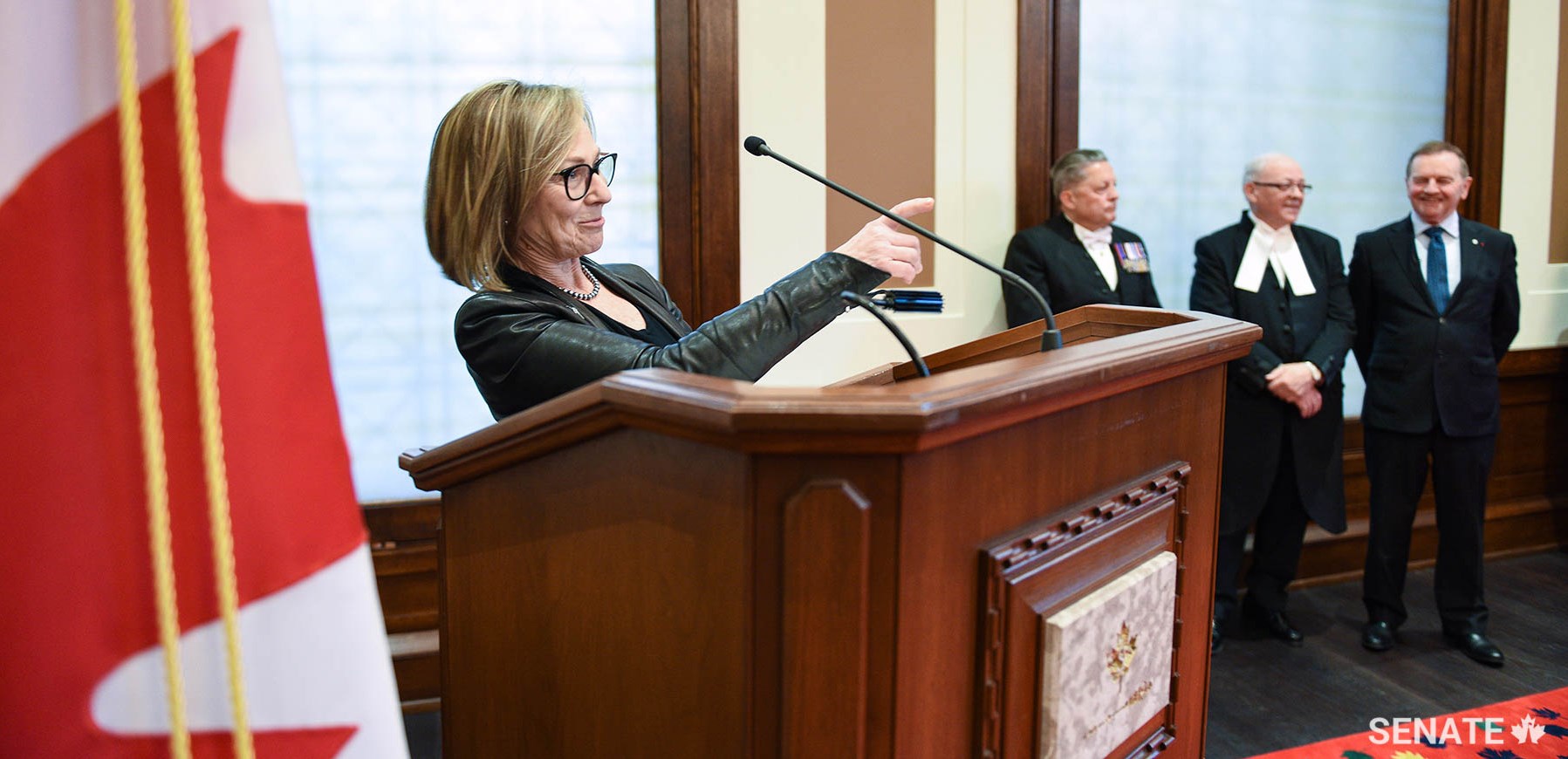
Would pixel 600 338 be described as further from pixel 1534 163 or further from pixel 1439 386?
pixel 1534 163

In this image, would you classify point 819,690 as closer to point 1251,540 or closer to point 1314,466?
point 1314,466

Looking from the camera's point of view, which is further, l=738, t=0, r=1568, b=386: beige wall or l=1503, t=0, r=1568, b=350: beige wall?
l=1503, t=0, r=1568, b=350: beige wall

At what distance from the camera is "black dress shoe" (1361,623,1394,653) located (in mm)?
3609

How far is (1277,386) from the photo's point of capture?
3594mm

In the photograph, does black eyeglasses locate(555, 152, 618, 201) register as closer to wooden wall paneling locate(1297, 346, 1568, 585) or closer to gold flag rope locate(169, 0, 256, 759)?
gold flag rope locate(169, 0, 256, 759)

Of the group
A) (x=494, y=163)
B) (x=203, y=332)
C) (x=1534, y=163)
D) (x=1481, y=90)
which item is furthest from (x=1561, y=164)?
(x=203, y=332)

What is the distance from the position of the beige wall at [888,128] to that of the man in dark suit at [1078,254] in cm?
16

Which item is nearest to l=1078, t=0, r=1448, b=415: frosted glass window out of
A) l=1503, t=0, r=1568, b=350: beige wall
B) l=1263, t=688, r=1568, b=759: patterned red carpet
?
l=1503, t=0, r=1568, b=350: beige wall

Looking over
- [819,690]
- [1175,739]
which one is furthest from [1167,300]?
[819,690]

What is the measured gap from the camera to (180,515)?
0.66 meters

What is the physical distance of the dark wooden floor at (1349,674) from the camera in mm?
3043

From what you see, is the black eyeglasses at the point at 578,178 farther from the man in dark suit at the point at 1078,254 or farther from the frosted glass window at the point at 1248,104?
the frosted glass window at the point at 1248,104

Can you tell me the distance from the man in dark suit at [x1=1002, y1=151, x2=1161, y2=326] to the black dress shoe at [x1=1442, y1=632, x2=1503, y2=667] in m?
1.38

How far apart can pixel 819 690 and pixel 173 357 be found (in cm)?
56
